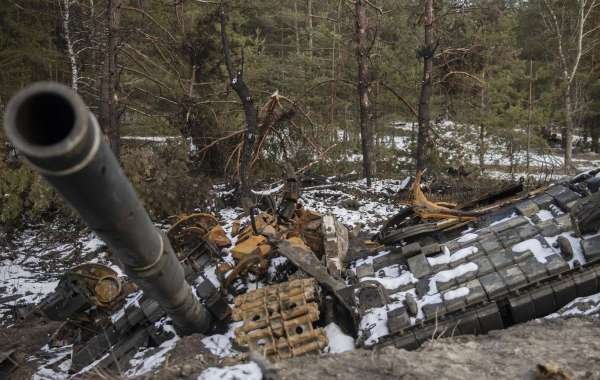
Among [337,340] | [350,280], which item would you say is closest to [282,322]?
[337,340]

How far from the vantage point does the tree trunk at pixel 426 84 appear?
38.4 ft

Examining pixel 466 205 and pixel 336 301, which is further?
pixel 466 205

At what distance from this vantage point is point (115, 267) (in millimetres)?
8773

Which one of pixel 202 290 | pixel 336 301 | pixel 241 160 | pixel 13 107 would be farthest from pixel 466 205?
pixel 13 107

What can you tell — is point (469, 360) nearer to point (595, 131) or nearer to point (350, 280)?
point (350, 280)

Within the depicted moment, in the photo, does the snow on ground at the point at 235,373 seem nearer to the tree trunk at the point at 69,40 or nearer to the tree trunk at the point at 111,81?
the tree trunk at the point at 111,81

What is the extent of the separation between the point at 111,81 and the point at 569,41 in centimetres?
1849

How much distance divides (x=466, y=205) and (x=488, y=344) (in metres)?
3.97

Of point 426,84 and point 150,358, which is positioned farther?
point 426,84

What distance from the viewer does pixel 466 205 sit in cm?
753

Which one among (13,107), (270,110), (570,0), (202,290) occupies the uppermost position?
(570,0)

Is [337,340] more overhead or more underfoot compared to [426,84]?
more underfoot

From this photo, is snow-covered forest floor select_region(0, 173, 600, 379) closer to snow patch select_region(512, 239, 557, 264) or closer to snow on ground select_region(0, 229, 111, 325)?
snow on ground select_region(0, 229, 111, 325)

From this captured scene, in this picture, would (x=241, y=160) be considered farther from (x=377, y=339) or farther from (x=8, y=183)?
(x=377, y=339)
